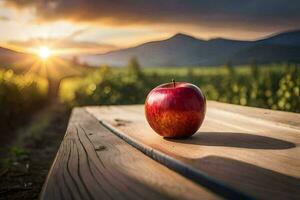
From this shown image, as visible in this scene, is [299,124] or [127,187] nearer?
[127,187]

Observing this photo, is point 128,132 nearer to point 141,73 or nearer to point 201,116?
point 201,116

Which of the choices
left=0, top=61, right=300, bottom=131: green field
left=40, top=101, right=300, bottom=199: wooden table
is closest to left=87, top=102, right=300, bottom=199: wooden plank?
left=40, top=101, right=300, bottom=199: wooden table

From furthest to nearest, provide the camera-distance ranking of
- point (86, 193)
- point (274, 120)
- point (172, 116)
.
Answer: point (274, 120) → point (172, 116) → point (86, 193)

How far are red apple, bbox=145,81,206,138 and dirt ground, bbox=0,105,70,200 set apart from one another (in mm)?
1332

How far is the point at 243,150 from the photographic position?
1252 millimetres

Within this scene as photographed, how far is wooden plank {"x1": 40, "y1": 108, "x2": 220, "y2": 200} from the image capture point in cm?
84

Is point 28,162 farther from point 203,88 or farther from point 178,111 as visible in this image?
point 203,88

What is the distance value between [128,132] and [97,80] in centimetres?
819

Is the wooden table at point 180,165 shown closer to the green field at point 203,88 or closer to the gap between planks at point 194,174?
the gap between planks at point 194,174

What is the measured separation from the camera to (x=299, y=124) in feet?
6.05

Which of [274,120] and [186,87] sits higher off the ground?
[186,87]

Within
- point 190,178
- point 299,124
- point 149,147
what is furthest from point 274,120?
point 190,178

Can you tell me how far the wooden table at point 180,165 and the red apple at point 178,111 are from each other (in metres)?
0.05

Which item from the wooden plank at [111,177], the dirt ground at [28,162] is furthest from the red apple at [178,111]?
the dirt ground at [28,162]
